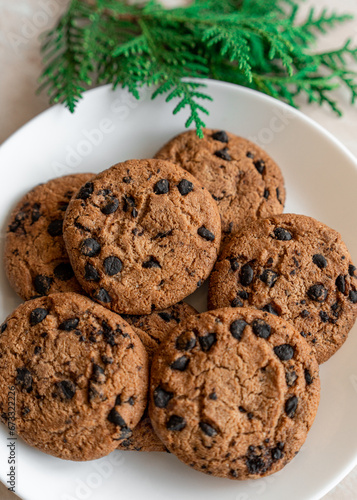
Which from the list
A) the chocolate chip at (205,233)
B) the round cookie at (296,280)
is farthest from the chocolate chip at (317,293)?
the chocolate chip at (205,233)

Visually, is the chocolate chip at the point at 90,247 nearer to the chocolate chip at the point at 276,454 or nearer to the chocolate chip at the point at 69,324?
the chocolate chip at the point at 69,324

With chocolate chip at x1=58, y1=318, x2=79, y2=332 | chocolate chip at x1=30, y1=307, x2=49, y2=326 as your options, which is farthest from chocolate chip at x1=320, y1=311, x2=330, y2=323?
chocolate chip at x1=30, y1=307, x2=49, y2=326

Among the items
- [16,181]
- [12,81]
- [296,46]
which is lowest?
[16,181]

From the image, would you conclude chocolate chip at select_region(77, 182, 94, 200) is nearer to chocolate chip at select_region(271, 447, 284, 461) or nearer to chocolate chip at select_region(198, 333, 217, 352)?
chocolate chip at select_region(198, 333, 217, 352)

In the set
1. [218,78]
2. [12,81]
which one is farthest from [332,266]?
[12,81]

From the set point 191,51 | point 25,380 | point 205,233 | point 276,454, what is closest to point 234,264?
point 205,233

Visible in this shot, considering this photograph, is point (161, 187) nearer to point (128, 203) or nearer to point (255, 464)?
point (128, 203)

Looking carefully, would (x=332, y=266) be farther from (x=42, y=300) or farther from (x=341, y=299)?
(x=42, y=300)
